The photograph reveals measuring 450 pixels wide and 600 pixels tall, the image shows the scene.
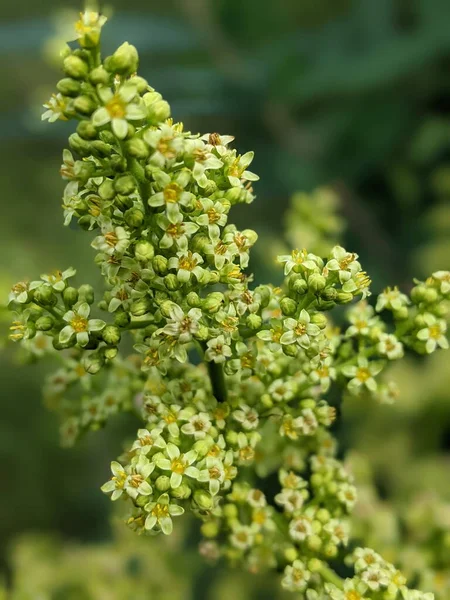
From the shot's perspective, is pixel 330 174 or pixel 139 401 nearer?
pixel 139 401

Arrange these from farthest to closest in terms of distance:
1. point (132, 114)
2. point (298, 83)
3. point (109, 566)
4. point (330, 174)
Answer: point (330, 174), point (298, 83), point (109, 566), point (132, 114)

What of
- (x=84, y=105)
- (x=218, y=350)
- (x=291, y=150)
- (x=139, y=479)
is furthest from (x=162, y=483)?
(x=291, y=150)

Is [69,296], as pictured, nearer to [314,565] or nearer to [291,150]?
[314,565]

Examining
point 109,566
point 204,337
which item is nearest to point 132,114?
point 204,337

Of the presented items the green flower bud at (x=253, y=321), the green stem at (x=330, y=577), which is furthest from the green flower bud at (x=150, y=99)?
the green stem at (x=330, y=577)

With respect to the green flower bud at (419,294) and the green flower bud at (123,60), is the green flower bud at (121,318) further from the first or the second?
the green flower bud at (419,294)

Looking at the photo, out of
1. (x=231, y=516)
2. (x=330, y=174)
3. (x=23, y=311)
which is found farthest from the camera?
(x=330, y=174)

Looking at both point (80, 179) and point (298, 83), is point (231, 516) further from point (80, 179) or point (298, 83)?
point (298, 83)
